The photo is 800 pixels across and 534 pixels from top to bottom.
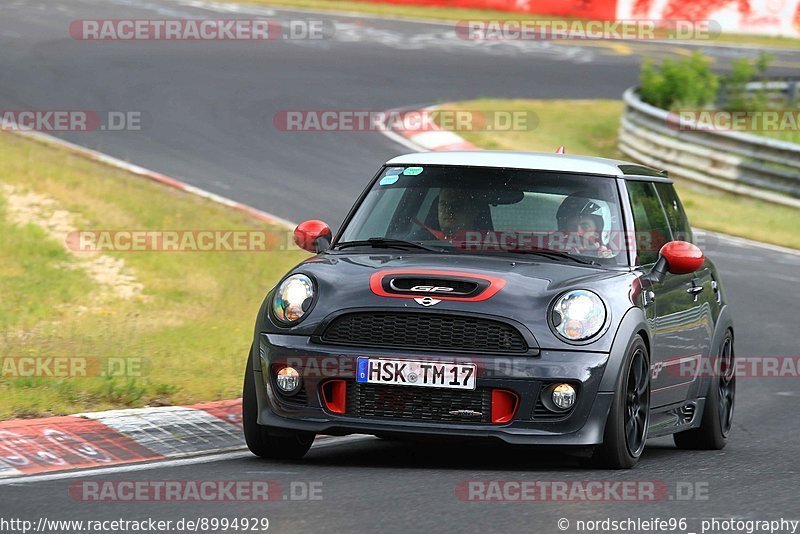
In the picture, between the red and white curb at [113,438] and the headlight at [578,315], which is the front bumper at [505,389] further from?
the red and white curb at [113,438]

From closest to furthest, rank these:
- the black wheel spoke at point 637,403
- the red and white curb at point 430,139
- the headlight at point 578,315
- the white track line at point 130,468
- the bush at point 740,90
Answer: the white track line at point 130,468
the headlight at point 578,315
the black wheel spoke at point 637,403
the red and white curb at point 430,139
the bush at point 740,90

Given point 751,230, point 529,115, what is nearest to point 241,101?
point 529,115

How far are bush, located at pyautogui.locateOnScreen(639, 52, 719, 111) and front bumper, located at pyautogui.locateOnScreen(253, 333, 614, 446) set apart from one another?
59.0 feet

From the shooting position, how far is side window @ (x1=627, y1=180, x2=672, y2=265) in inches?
320

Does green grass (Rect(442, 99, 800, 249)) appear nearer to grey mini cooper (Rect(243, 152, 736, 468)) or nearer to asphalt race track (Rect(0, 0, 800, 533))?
asphalt race track (Rect(0, 0, 800, 533))

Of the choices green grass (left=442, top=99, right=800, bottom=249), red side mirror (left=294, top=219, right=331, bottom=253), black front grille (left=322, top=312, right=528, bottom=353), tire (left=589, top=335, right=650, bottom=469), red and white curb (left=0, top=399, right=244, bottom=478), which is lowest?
green grass (left=442, top=99, right=800, bottom=249)

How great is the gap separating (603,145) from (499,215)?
16.1 meters

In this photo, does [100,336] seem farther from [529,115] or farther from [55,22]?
[55,22]

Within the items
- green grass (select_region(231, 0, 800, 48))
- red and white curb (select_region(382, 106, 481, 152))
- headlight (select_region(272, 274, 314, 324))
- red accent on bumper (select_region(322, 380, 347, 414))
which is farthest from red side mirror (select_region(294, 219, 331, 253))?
green grass (select_region(231, 0, 800, 48))

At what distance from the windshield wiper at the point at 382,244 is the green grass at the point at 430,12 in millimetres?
26165

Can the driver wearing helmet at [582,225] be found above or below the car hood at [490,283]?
above

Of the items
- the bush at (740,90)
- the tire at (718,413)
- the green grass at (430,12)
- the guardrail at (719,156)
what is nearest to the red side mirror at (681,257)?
the tire at (718,413)

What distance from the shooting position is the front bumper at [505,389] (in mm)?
6887

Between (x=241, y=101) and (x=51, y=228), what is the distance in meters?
9.61
